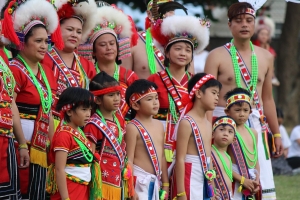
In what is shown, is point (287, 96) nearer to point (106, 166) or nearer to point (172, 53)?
point (172, 53)

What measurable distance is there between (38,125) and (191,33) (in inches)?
71.8

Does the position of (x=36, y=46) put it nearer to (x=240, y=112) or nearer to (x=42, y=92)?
(x=42, y=92)

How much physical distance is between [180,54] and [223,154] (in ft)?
3.30

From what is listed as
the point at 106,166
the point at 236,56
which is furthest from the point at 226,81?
the point at 106,166

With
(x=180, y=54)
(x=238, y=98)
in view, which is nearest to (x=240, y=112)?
(x=238, y=98)

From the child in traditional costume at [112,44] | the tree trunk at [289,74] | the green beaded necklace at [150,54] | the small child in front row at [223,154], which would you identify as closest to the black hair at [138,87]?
the child in traditional costume at [112,44]

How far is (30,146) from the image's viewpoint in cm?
629

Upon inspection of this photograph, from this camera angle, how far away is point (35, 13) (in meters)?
6.38

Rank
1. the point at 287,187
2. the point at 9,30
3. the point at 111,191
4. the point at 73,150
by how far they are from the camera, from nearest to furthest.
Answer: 1. the point at 73,150
2. the point at 9,30
3. the point at 111,191
4. the point at 287,187

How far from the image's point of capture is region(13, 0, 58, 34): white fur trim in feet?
20.6

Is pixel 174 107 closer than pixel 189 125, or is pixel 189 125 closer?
pixel 189 125

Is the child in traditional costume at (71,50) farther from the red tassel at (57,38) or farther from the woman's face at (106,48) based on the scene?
the woman's face at (106,48)

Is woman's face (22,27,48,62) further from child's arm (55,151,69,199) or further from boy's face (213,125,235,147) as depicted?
boy's face (213,125,235,147)

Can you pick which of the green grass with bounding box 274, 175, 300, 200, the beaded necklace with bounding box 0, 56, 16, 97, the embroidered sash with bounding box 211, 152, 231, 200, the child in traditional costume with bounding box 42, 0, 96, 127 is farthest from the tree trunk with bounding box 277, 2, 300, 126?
the beaded necklace with bounding box 0, 56, 16, 97
